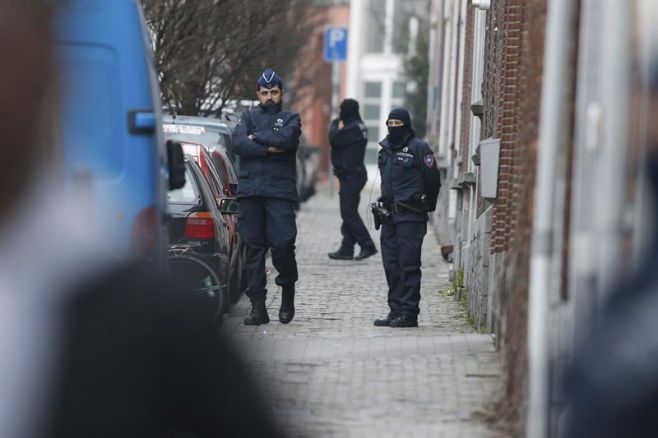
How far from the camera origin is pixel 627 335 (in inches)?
139

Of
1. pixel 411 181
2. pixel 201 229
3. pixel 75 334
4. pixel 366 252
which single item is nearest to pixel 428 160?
pixel 411 181

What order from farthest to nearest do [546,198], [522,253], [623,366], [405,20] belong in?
1. [405,20]
2. [522,253]
3. [546,198]
4. [623,366]

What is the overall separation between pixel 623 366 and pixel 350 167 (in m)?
14.9

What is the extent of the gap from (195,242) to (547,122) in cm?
624

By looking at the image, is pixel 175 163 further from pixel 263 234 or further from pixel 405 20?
pixel 405 20

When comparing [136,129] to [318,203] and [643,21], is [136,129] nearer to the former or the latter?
[643,21]

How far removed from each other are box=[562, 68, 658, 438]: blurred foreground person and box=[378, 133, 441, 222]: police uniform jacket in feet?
24.6

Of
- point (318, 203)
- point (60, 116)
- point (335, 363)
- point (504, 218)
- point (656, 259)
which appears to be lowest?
point (318, 203)

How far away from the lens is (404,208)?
447 inches

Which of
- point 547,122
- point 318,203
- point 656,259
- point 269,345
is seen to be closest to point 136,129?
point 547,122

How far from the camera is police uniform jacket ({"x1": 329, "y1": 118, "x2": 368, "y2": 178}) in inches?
718

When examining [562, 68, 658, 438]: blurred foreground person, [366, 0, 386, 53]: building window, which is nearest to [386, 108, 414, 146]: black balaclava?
[562, 68, 658, 438]: blurred foreground person

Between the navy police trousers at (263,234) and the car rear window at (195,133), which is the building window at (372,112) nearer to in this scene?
the car rear window at (195,133)

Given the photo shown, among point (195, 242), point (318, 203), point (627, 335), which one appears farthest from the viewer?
point (318, 203)
